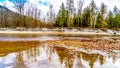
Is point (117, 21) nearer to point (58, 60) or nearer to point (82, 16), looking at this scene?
point (82, 16)

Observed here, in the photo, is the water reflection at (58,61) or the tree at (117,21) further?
the tree at (117,21)

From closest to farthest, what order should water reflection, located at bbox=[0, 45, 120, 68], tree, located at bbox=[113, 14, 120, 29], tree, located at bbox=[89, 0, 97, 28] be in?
water reflection, located at bbox=[0, 45, 120, 68]
tree, located at bbox=[89, 0, 97, 28]
tree, located at bbox=[113, 14, 120, 29]

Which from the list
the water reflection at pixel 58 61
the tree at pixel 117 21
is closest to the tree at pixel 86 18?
the tree at pixel 117 21

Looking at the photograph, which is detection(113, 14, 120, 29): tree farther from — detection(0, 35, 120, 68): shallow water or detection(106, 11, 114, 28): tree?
detection(0, 35, 120, 68): shallow water

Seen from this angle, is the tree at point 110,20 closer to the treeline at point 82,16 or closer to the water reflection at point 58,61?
the treeline at point 82,16

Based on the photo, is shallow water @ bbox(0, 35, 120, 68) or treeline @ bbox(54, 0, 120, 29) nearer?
shallow water @ bbox(0, 35, 120, 68)

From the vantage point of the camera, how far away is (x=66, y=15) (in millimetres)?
92062

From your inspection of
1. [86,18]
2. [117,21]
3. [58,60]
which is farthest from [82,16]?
[58,60]

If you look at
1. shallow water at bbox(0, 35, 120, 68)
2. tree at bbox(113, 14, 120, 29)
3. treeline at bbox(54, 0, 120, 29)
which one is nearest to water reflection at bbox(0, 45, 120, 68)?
shallow water at bbox(0, 35, 120, 68)

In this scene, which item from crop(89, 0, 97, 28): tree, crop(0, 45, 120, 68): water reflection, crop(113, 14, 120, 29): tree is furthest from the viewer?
crop(113, 14, 120, 29): tree

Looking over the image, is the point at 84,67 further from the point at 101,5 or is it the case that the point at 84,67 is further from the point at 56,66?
the point at 101,5

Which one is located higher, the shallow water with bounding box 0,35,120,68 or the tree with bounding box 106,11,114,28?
the tree with bounding box 106,11,114,28

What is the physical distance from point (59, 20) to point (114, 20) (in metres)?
29.0

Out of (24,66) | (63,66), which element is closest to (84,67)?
(63,66)
